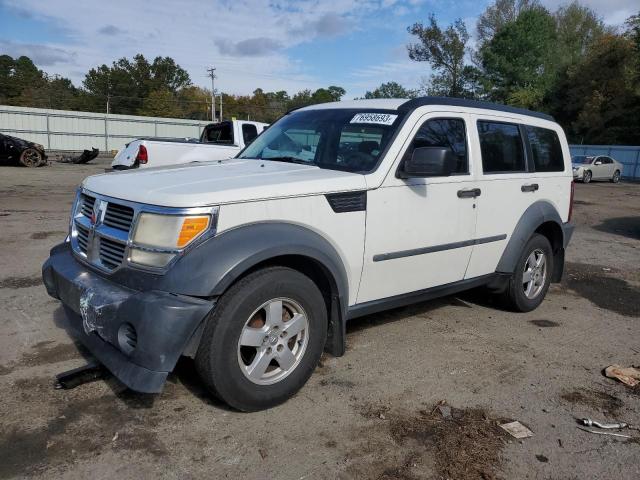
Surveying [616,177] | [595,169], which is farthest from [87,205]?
[616,177]

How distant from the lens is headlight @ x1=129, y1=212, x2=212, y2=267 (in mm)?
2883

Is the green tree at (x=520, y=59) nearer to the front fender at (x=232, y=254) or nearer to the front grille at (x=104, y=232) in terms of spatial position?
the front fender at (x=232, y=254)

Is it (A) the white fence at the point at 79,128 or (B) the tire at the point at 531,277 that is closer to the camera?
(B) the tire at the point at 531,277

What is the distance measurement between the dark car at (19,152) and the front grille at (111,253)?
2168cm

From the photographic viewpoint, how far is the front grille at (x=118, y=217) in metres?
3.10

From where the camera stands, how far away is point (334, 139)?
4.11 m

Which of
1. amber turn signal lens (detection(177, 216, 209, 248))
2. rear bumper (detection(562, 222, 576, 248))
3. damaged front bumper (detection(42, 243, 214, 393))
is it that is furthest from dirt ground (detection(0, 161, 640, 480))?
amber turn signal lens (detection(177, 216, 209, 248))

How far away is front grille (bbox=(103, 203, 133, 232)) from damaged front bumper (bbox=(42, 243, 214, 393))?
1.10ft

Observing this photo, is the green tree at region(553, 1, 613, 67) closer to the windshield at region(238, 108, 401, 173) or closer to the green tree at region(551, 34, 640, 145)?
the green tree at region(551, 34, 640, 145)

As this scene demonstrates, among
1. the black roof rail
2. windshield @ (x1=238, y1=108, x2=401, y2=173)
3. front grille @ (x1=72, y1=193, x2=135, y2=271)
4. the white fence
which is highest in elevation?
the white fence

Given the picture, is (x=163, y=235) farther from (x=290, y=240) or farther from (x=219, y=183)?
(x=290, y=240)

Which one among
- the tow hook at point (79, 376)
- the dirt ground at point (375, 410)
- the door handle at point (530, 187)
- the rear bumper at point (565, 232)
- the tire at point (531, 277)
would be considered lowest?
the dirt ground at point (375, 410)

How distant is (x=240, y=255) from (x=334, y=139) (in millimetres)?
1555

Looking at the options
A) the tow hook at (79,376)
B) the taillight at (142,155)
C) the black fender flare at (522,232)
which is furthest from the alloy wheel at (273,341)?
the taillight at (142,155)
